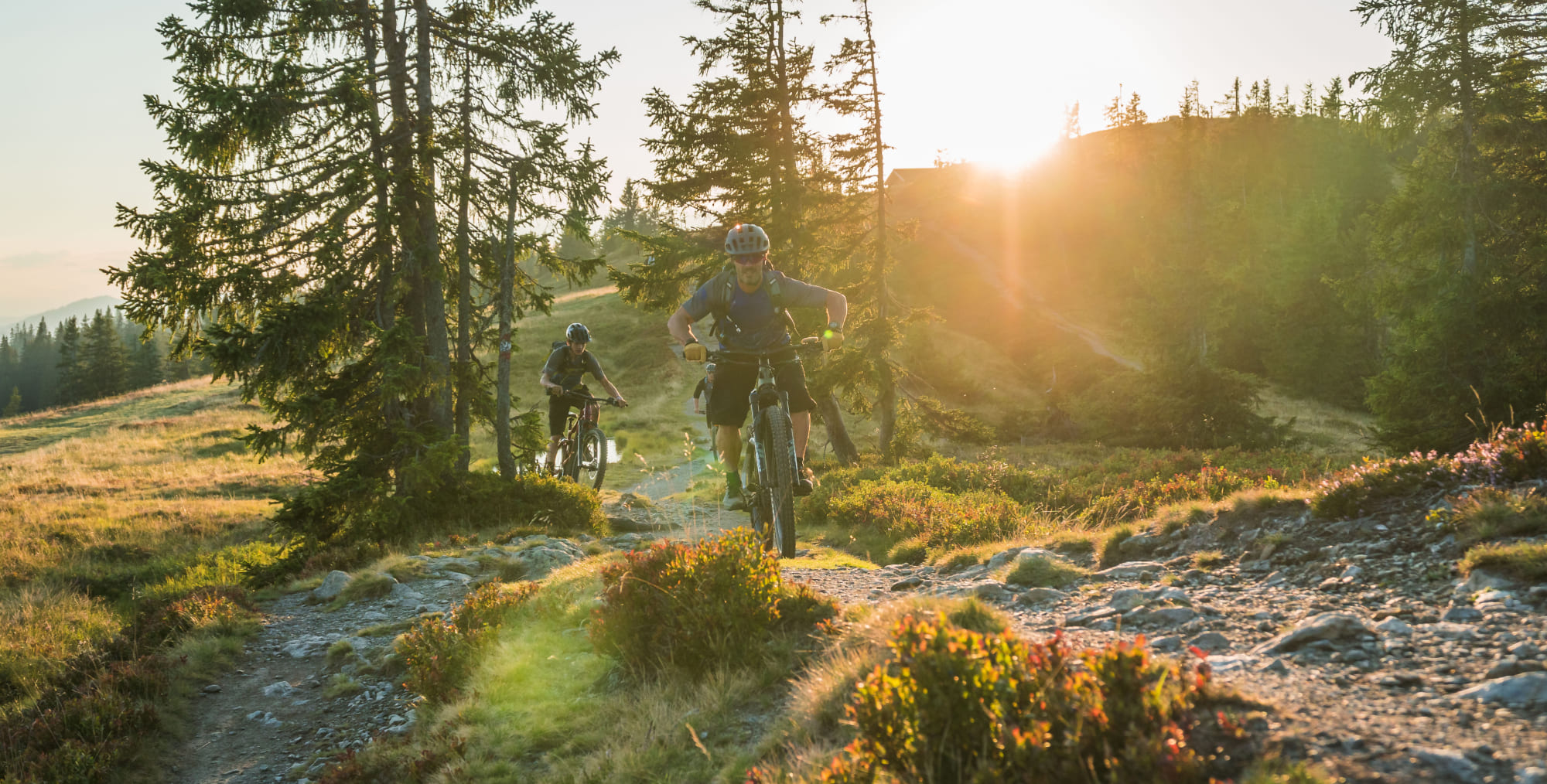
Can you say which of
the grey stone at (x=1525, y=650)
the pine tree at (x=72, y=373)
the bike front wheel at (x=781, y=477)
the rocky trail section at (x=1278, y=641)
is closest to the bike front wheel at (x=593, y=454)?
the rocky trail section at (x=1278, y=641)

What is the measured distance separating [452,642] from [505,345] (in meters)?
10.2

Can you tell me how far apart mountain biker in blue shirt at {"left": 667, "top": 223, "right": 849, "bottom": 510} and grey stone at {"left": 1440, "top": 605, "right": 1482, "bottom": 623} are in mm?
4767

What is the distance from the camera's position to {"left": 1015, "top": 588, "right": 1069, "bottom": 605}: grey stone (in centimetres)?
504

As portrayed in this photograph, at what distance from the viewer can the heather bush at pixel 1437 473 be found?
15.4 ft

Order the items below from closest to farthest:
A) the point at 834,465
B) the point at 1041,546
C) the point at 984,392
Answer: the point at 1041,546
the point at 834,465
the point at 984,392

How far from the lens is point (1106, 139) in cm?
9606

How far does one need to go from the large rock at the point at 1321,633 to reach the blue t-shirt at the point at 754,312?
493 cm

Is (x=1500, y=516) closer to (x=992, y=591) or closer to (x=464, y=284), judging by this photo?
(x=992, y=591)

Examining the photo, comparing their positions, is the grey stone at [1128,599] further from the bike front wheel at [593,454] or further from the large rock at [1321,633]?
the bike front wheel at [593,454]

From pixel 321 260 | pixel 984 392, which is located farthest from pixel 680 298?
pixel 984 392

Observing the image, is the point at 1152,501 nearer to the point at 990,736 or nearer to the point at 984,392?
the point at 990,736

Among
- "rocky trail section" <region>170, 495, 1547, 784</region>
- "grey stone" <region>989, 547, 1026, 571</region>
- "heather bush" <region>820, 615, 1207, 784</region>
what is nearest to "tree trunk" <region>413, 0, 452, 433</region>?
"rocky trail section" <region>170, 495, 1547, 784</region>

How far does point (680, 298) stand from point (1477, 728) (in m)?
19.1

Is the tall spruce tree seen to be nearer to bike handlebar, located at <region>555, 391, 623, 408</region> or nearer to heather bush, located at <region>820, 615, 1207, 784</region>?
bike handlebar, located at <region>555, 391, 623, 408</region>
